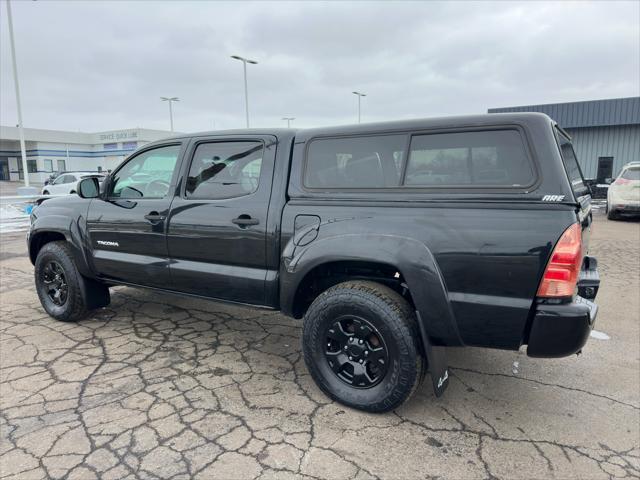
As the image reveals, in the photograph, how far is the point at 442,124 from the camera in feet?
8.70

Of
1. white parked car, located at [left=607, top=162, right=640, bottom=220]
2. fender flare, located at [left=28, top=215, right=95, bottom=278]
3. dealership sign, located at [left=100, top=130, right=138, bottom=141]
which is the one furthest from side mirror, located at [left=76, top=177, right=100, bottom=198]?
dealership sign, located at [left=100, top=130, right=138, bottom=141]

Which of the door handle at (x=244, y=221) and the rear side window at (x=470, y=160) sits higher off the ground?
the rear side window at (x=470, y=160)

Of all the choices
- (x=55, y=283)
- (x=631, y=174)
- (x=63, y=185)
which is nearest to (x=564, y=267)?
(x=55, y=283)

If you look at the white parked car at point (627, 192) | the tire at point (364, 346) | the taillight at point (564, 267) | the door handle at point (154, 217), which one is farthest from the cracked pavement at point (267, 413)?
the white parked car at point (627, 192)

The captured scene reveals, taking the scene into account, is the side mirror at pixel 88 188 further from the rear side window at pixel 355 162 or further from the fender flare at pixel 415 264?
the fender flare at pixel 415 264

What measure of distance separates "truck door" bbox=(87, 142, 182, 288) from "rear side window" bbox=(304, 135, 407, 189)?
131 centimetres

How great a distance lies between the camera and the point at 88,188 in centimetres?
409

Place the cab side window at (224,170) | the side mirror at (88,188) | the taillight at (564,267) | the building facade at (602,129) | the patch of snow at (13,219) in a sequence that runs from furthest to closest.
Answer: the building facade at (602,129) < the patch of snow at (13,219) < the side mirror at (88,188) < the cab side window at (224,170) < the taillight at (564,267)

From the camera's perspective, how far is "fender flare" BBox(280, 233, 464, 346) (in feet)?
8.30

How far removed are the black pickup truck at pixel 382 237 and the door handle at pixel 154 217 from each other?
1 cm

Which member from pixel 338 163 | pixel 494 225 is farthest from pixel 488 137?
pixel 338 163

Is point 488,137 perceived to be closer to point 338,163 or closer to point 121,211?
point 338,163

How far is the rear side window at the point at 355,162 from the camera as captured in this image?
281 centimetres

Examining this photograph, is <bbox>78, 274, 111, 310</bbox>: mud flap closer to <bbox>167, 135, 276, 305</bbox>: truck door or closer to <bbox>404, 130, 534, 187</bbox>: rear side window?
<bbox>167, 135, 276, 305</bbox>: truck door
